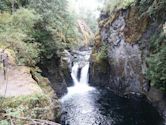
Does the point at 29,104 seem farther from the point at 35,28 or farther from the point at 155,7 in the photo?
the point at 35,28

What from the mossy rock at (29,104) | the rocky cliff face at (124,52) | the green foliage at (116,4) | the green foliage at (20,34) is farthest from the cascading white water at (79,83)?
the mossy rock at (29,104)

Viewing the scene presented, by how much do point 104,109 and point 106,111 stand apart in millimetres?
452

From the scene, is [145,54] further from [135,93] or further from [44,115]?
[44,115]

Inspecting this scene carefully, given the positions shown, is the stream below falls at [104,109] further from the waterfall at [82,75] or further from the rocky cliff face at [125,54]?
the waterfall at [82,75]

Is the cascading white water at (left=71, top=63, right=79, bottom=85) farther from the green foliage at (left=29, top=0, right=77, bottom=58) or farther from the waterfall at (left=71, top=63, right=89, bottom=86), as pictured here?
the green foliage at (left=29, top=0, right=77, bottom=58)

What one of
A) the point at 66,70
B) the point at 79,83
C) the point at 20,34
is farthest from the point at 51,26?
the point at 79,83

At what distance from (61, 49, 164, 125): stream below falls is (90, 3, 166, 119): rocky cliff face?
91cm

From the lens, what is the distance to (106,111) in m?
18.4

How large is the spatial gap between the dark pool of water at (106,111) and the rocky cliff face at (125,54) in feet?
3.23

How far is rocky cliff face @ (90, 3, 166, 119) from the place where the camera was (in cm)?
2030

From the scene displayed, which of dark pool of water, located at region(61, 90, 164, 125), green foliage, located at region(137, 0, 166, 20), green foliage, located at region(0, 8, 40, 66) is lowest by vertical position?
dark pool of water, located at region(61, 90, 164, 125)

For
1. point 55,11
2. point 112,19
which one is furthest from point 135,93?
point 55,11

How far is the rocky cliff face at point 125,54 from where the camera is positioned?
66.6ft

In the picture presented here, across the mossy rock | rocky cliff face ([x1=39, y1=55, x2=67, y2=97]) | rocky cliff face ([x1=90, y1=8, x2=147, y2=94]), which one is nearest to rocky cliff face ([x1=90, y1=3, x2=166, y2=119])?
rocky cliff face ([x1=90, y1=8, x2=147, y2=94])
